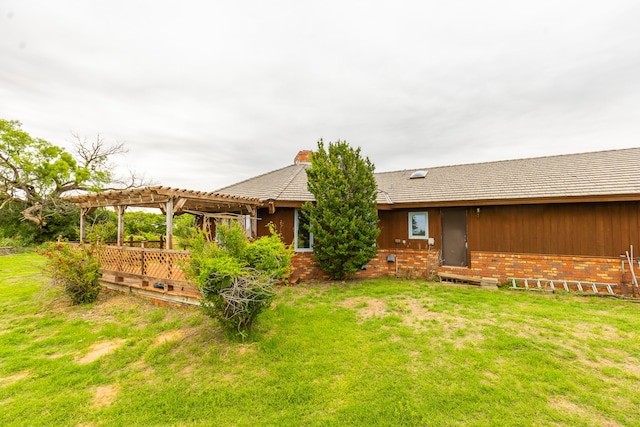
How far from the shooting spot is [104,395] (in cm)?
334

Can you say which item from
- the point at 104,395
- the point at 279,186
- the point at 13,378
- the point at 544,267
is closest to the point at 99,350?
the point at 13,378

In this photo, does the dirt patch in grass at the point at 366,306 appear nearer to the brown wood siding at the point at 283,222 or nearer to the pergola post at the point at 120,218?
the brown wood siding at the point at 283,222

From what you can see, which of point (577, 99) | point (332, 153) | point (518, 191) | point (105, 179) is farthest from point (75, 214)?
point (577, 99)

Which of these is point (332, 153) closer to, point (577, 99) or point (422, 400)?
point (422, 400)

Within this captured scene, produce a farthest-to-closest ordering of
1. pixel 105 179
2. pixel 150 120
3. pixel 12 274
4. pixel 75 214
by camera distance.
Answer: pixel 105 179 < pixel 75 214 < pixel 150 120 < pixel 12 274

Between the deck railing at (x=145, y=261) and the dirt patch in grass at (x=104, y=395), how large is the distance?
277cm

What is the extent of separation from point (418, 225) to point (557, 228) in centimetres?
407

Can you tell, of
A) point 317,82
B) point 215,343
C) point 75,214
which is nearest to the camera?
point 215,343

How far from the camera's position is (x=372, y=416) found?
2785 millimetres

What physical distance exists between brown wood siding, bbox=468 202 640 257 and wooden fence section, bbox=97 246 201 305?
9.16 meters

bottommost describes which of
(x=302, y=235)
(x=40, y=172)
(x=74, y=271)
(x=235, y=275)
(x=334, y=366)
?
(x=334, y=366)

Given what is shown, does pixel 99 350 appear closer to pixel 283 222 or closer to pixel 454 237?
pixel 283 222

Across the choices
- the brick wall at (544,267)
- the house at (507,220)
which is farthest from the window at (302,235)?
the brick wall at (544,267)

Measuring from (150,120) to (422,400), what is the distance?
19.4 metres
